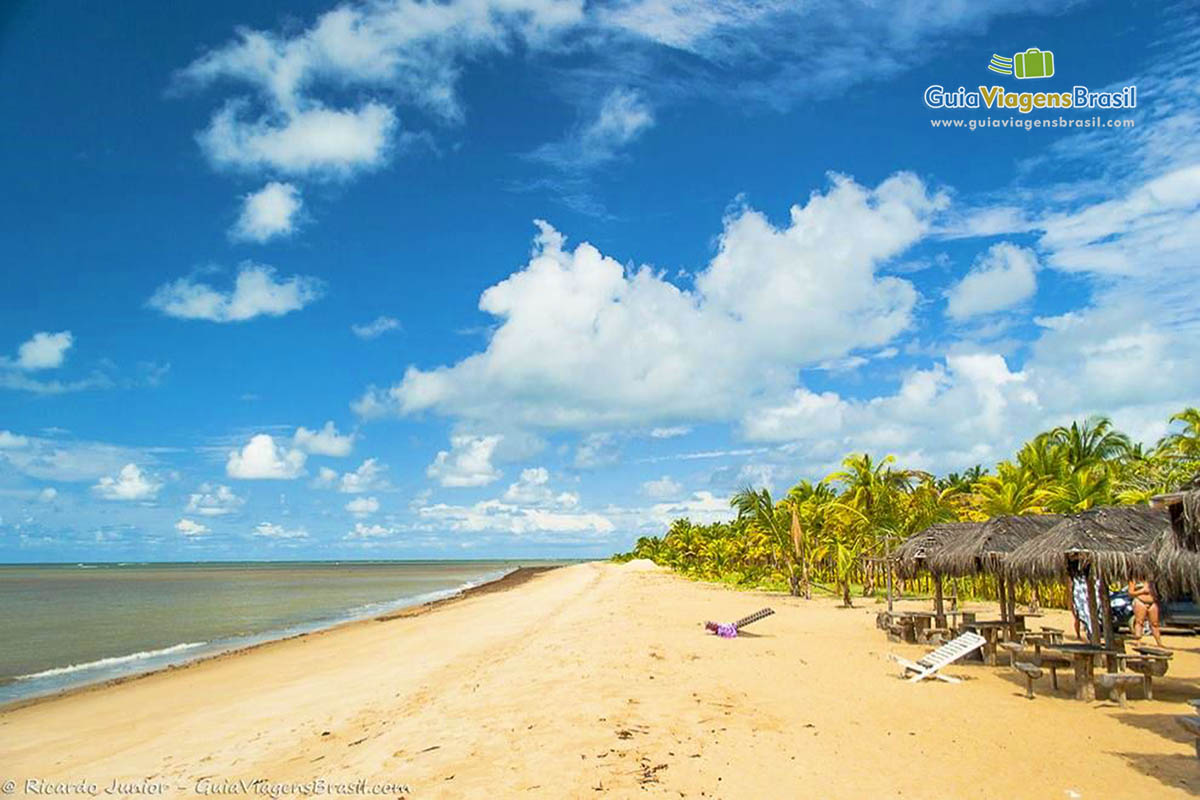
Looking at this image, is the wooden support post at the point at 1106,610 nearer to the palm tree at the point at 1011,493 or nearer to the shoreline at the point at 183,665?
the palm tree at the point at 1011,493

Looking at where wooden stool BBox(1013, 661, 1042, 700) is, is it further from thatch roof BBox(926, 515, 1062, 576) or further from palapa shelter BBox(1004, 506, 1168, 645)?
thatch roof BBox(926, 515, 1062, 576)

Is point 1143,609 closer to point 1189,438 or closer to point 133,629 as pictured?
point 1189,438

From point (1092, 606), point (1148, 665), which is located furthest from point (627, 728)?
point (1092, 606)

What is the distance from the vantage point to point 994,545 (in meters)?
13.4

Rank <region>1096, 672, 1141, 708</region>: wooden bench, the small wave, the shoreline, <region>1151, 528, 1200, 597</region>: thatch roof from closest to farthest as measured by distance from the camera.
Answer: <region>1151, 528, 1200, 597</region>: thatch roof < <region>1096, 672, 1141, 708</region>: wooden bench < the shoreline < the small wave

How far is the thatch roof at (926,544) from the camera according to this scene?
15.0 metres

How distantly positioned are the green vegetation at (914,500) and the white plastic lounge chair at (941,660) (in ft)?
25.4

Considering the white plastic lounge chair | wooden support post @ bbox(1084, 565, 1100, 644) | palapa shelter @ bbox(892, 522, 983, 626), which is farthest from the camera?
palapa shelter @ bbox(892, 522, 983, 626)

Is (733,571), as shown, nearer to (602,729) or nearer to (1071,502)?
(1071,502)

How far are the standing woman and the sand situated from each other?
2.67 ft

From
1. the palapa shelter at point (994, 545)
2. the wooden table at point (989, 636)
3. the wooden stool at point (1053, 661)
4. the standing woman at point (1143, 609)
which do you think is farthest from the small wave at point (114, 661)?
the standing woman at point (1143, 609)

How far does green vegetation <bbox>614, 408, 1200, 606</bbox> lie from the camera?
80.3 feet

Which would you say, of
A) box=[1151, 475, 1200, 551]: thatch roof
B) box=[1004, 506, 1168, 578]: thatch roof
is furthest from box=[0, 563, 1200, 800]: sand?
box=[1151, 475, 1200, 551]: thatch roof

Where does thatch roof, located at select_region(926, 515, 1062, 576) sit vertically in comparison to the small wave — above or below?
above
